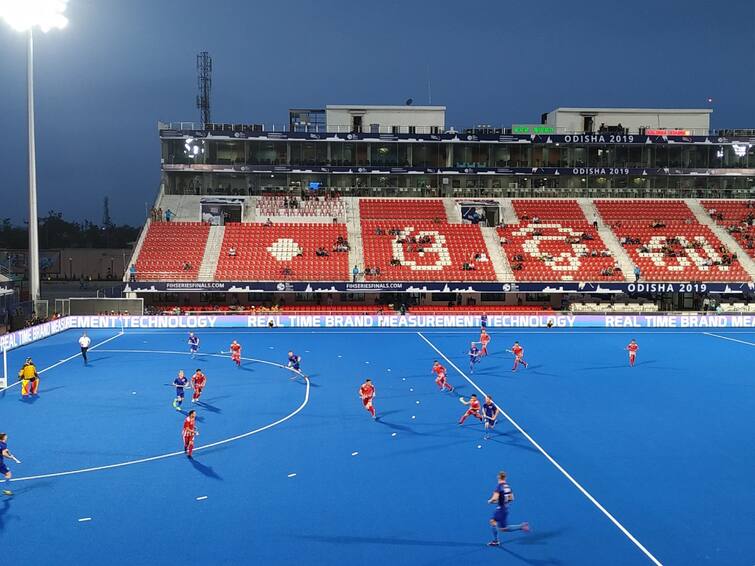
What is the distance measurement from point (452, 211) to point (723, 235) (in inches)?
1013

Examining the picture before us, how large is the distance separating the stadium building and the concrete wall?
0.50 ft

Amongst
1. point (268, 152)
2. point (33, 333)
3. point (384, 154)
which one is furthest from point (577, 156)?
point (33, 333)

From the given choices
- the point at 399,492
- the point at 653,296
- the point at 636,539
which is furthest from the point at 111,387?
the point at 653,296

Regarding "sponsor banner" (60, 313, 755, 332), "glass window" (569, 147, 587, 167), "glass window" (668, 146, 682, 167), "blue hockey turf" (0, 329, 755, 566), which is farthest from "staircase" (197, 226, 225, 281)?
"glass window" (668, 146, 682, 167)

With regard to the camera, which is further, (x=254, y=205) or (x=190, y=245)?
(x=254, y=205)

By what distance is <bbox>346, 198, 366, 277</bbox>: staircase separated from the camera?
54.3 metres

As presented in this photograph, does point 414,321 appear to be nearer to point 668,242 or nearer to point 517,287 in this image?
point 517,287

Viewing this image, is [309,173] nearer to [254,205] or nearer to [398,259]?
[254,205]

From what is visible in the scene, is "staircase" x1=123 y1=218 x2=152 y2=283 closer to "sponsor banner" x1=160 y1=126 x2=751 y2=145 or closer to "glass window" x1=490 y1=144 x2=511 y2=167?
"sponsor banner" x1=160 y1=126 x2=751 y2=145

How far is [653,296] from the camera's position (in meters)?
54.4

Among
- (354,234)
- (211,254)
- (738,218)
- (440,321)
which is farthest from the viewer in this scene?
(738,218)

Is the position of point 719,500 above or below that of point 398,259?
below

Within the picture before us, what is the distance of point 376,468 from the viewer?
16.4 m

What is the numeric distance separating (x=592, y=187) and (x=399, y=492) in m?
59.6
